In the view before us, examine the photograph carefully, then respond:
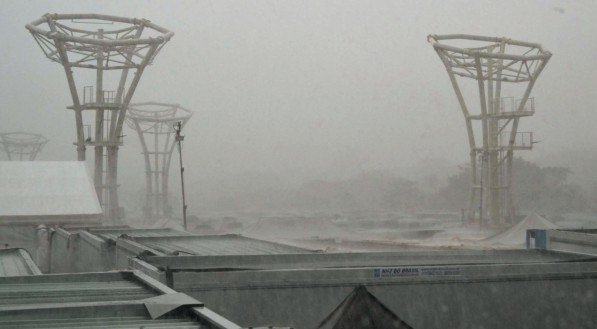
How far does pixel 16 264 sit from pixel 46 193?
43.3ft

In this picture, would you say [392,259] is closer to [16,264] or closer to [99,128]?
[16,264]

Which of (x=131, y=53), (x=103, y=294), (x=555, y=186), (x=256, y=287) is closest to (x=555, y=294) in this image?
(x=256, y=287)

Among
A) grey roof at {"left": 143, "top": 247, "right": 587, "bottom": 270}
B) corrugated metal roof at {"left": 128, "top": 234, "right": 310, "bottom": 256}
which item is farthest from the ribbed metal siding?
corrugated metal roof at {"left": 128, "top": 234, "right": 310, "bottom": 256}

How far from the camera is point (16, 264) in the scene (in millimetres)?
10398

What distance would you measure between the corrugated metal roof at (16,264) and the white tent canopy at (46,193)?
8.50 m

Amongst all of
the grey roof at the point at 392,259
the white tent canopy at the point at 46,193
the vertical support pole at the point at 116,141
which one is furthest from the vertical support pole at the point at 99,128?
the grey roof at the point at 392,259

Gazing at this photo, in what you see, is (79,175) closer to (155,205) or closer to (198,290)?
(198,290)

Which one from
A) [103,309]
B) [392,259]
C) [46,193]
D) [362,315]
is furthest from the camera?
[46,193]

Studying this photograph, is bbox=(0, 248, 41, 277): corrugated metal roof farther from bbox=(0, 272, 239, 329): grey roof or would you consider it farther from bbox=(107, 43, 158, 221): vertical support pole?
bbox=(107, 43, 158, 221): vertical support pole

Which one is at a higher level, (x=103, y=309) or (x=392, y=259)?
(x=103, y=309)

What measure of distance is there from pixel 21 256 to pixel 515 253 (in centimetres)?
767

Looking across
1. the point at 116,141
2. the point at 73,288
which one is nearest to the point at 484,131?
the point at 116,141

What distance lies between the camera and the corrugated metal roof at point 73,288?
5207 millimetres

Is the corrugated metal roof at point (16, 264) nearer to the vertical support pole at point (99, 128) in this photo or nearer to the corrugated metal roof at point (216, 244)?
the corrugated metal roof at point (216, 244)
